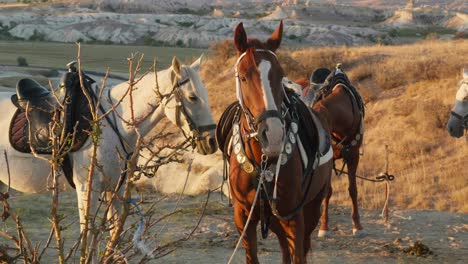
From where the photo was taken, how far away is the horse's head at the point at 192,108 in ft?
21.9

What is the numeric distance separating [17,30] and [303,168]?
Answer: 9696cm

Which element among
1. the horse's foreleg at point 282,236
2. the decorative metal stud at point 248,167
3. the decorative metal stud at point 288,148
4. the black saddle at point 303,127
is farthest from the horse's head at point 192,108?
the decorative metal stud at point 288,148

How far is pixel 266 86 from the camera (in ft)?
16.0

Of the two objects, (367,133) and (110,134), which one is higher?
(110,134)

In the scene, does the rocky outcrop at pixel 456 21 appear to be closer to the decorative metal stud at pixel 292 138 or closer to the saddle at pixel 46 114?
the saddle at pixel 46 114

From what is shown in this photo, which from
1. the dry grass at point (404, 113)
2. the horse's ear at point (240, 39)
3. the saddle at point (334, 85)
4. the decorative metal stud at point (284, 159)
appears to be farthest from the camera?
the dry grass at point (404, 113)

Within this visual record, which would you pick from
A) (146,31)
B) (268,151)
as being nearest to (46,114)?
(268,151)

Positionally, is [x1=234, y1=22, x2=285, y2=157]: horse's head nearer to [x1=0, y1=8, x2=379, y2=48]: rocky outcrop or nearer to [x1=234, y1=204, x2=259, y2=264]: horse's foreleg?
[x1=234, y1=204, x2=259, y2=264]: horse's foreleg

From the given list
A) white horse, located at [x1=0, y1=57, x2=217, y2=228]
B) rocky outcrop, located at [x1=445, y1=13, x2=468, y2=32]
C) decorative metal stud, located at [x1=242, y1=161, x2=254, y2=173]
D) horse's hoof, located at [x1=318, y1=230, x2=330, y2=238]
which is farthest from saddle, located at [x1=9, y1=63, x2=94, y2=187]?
rocky outcrop, located at [x1=445, y1=13, x2=468, y2=32]

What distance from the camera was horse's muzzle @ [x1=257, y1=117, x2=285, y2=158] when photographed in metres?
4.72

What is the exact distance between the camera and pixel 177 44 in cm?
8950

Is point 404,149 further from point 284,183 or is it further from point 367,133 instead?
point 284,183

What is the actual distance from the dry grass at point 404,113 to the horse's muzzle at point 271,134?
8.22 metres

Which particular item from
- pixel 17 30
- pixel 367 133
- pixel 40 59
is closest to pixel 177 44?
pixel 17 30
